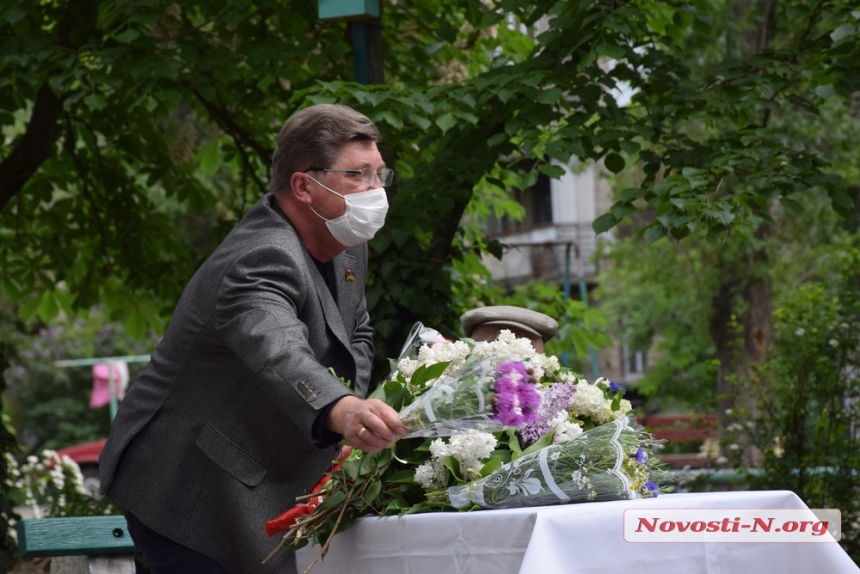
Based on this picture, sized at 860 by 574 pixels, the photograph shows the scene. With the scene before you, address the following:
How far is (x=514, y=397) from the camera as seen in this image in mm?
2338

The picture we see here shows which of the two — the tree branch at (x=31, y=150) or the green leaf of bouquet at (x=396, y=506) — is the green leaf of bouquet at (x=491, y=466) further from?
the tree branch at (x=31, y=150)

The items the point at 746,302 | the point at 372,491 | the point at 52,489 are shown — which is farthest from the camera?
the point at 746,302

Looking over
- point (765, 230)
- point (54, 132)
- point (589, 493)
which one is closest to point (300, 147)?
point (589, 493)

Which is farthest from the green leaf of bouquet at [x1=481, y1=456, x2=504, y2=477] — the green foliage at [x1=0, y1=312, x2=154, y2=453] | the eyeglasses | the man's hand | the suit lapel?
the green foliage at [x1=0, y1=312, x2=154, y2=453]

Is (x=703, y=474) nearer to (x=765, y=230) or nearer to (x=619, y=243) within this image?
(x=765, y=230)

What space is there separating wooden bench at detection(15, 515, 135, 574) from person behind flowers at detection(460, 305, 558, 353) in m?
1.54

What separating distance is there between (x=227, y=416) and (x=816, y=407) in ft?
19.7

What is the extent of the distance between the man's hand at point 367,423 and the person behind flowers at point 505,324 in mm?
2159

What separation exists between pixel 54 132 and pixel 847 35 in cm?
518

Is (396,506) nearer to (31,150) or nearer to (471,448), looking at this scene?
(471,448)

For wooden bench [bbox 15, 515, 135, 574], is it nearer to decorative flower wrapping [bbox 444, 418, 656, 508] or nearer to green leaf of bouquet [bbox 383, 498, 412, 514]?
green leaf of bouquet [bbox 383, 498, 412, 514]

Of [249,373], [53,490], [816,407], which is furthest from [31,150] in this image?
[249,373]

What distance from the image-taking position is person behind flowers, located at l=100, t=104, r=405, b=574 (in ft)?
9.00

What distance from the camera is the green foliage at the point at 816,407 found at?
758 cm
